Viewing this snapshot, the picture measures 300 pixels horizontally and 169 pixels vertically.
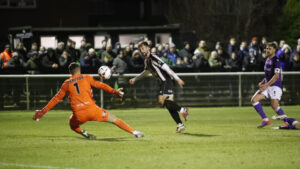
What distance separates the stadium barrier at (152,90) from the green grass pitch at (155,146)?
386 cm

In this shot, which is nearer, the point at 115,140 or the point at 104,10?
the point at 115,140

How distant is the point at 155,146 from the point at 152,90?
A: 33.4ft

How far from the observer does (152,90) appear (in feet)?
70.3

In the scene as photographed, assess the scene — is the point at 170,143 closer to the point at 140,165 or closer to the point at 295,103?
the point at 140,165

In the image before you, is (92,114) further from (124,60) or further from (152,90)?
(124,60)

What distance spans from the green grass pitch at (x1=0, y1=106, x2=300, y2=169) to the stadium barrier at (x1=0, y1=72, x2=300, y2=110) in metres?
3.86

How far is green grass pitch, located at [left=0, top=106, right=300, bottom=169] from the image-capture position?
31.1 feet

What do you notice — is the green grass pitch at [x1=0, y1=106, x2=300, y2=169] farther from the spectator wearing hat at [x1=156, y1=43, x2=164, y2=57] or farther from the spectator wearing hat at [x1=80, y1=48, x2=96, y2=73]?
the spectator wearing hat at [x1=156, y1=43, x2=164, y2=57]

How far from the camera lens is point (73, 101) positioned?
12281 millimetres

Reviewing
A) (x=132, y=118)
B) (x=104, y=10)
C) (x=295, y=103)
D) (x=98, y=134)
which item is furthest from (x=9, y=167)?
(x=104, y=10)

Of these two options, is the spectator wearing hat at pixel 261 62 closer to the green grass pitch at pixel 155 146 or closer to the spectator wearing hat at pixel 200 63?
the spectator wearing hat at pixel 200 63

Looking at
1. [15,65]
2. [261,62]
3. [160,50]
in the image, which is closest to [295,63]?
[261,62]

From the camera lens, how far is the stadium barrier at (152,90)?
21016mm

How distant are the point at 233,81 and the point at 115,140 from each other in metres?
9.93
